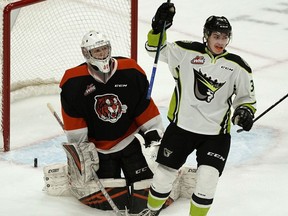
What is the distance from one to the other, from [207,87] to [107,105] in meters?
0.55

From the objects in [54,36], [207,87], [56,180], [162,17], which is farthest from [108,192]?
[54,36]

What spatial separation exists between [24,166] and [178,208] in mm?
938

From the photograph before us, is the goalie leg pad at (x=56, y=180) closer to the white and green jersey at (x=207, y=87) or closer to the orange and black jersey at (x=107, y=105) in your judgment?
the orange and black jersey at (x=107, y=105)

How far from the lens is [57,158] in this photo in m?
5.02

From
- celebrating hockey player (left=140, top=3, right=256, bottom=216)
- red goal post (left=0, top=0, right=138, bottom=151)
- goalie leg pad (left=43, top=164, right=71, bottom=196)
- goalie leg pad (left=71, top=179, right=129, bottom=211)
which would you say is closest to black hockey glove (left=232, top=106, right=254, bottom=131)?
celebrating hockey player (left=140, top=3, right=256, bottom=216)

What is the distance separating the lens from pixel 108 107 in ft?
14.1

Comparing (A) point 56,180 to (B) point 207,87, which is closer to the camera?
(B) point 207,87

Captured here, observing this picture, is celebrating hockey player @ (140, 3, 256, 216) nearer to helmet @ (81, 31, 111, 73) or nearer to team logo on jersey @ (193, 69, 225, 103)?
team logo on jersey @ (193, 69, 225, 103)

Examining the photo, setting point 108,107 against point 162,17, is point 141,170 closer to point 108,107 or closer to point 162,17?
point 108,107

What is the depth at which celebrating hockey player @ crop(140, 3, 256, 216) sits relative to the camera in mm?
3934

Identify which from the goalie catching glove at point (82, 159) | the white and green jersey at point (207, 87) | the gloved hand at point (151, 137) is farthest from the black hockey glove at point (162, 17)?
the goalie catching glove at point (82, 159)

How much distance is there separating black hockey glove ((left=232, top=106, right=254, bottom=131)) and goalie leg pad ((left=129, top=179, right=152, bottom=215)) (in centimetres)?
63

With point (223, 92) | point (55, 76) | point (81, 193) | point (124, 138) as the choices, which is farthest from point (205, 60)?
point (55, 76)

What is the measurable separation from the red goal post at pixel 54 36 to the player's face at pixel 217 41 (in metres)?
1.49
